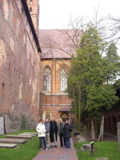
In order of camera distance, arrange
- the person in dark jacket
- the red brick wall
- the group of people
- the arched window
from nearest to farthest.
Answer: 1. the group of people
2. the person in dark jacket
3. the red brick wall
4. the arched window

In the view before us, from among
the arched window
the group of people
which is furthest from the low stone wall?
the arched window

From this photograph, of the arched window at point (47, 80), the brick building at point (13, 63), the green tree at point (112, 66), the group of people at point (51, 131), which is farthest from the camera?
the arched window at point (47, 80)

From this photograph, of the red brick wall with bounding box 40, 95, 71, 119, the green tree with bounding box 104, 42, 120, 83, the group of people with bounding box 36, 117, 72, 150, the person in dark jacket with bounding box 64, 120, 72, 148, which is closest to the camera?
the group of people with bounding box 36, 117, 72, 150

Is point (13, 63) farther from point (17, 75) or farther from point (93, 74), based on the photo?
point (93, 74)

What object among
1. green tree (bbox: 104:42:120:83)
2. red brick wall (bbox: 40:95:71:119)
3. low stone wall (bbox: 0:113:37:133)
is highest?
green tree (bbox: 104:42:120:83)

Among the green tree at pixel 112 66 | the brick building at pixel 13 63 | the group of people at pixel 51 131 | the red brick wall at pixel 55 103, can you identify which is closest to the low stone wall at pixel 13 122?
the brick building at pixel 13 63

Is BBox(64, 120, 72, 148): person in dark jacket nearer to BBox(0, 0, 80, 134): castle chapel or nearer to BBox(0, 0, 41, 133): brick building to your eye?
BBox(0, 0, 80, 134): castle chapel

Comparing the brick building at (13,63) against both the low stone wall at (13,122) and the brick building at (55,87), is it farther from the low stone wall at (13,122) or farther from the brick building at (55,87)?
the brick building at (55,87)

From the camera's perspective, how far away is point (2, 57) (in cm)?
1628

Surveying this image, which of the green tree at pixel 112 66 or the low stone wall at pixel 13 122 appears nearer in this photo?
the green tree at pixel 112 66

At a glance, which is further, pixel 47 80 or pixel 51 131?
pixel 47 80

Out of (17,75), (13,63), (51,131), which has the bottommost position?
(51,131)

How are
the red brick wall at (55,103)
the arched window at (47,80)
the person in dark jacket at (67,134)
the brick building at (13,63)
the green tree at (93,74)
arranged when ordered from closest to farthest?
1. the person in dark jacket at (67,134)
2. the green tree at (93,74)
3. the brick building at (13,63)
4. the red brick wall at (55,103)
5. the arched window at (47,80)

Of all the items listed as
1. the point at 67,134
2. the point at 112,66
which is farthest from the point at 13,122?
the point at 112,66
